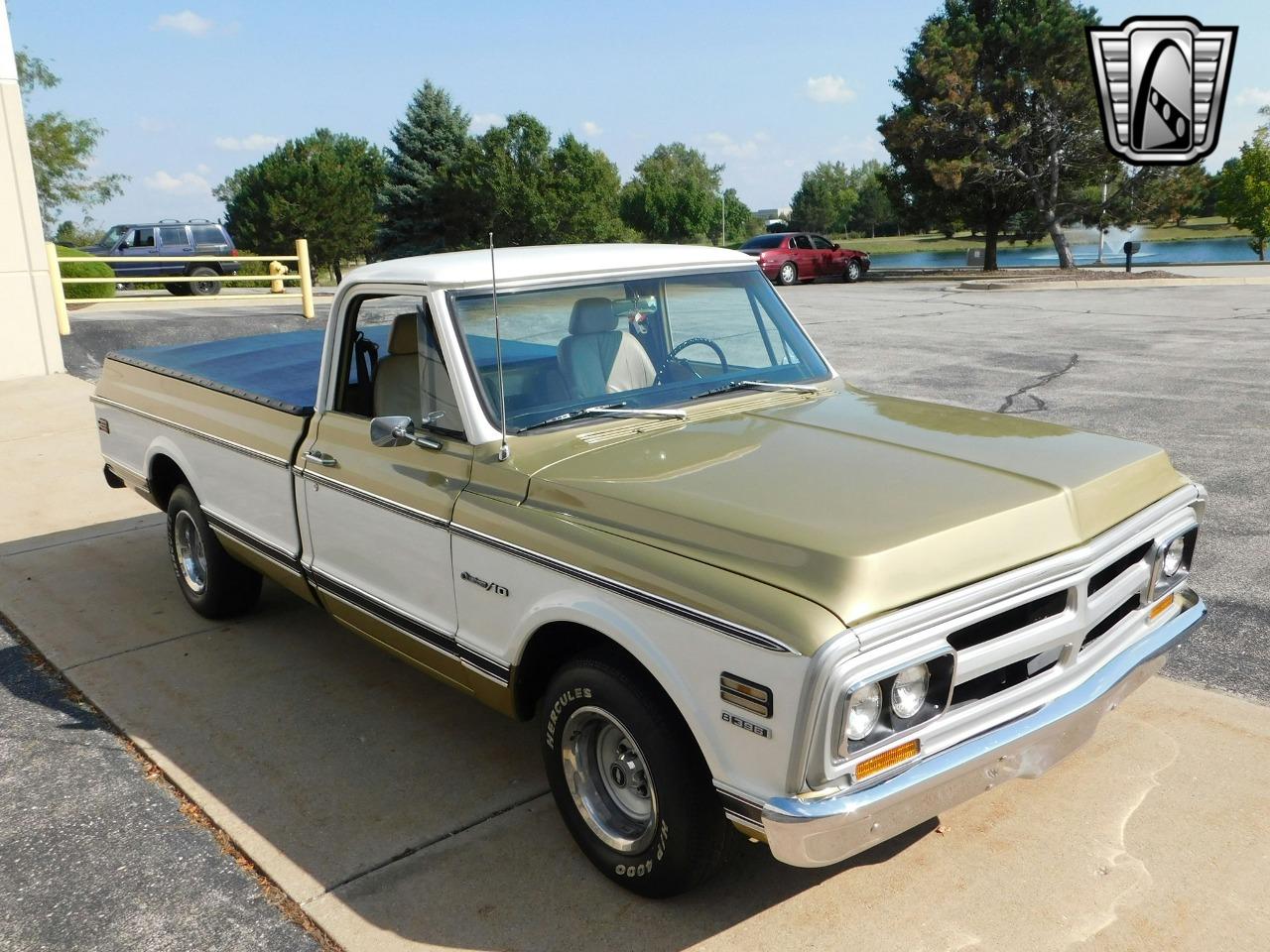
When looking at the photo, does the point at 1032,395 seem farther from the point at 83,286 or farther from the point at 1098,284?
the point at 83,286

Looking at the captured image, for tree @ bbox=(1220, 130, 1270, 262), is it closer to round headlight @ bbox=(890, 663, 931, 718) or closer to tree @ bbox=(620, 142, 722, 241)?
tree @ bbox=(620, 142, 722, 241)

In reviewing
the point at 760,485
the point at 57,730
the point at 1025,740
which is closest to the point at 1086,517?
the point at 1025,740

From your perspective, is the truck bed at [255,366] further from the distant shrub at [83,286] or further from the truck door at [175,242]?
the truck door at [175,242]

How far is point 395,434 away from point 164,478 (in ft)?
9.34

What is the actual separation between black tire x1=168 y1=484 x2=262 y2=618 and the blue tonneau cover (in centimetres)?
68

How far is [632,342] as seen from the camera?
14.1 ft

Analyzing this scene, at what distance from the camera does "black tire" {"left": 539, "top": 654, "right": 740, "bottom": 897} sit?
3.03 m

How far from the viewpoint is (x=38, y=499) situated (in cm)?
865

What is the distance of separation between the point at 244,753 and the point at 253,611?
1.71m

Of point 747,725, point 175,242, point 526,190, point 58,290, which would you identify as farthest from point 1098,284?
point 526,190

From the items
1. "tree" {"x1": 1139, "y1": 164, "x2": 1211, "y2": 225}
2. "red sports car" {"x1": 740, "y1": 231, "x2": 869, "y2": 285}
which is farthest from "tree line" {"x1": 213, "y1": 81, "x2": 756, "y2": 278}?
"tree" {"x1": 1139, "y1": 164, "x2": 1211, "y2": 225}

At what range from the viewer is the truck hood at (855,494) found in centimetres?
282

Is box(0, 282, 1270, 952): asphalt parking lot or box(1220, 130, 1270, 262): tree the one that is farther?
box(1220, 130, 1270, 262): tree

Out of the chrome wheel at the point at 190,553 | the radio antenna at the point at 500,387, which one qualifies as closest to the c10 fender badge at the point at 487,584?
the radio antenna at the point at 500,387
